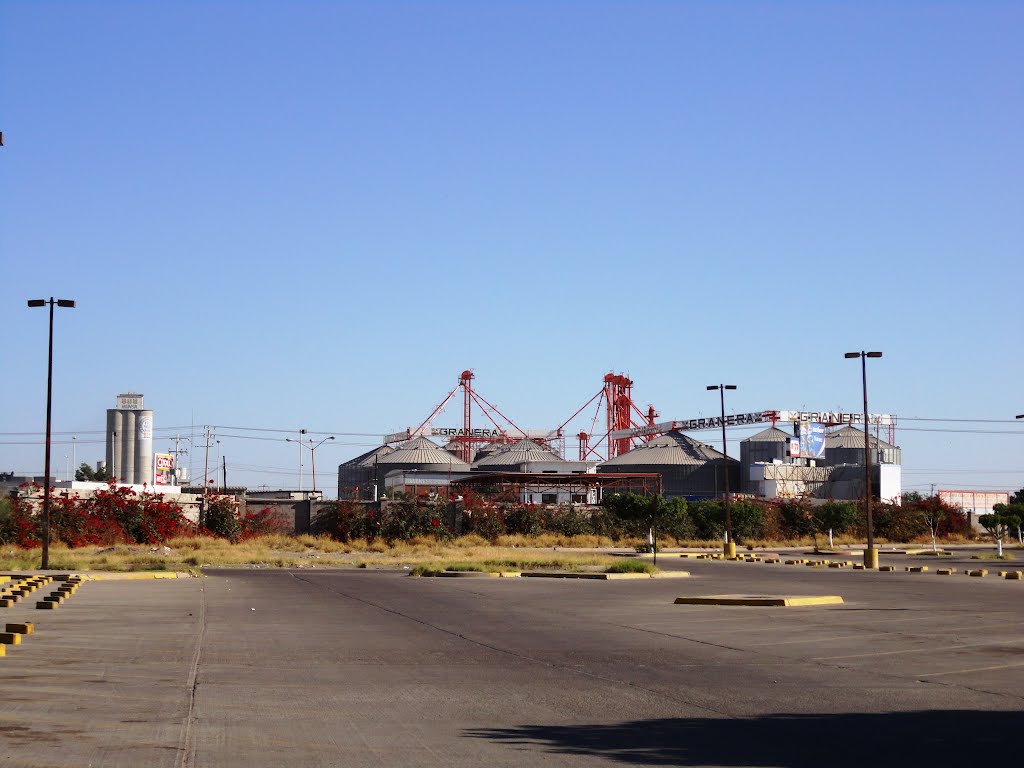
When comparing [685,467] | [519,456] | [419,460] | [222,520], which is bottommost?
[222,520]

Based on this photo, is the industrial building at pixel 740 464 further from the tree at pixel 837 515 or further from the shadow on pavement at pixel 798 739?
the shadow on pavement at pixel 798 739

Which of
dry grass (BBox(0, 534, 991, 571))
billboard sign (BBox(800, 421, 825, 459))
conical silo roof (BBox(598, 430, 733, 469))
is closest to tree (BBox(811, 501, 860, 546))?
dry grass (BBox(0, 534, 991, 571))

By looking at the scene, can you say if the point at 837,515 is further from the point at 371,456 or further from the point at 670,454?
the point at 371,456

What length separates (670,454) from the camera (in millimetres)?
141875

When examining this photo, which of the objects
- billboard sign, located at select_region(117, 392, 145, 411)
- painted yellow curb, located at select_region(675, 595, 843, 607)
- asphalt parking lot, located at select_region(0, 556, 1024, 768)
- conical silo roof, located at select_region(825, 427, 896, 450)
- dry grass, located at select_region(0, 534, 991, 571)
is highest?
billboard sign, located at select_region(117, 392, 145, 411)

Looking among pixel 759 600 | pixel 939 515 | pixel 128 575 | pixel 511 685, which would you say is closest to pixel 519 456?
pixel 939 515

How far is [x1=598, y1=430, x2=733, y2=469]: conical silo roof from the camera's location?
140625 millimetres

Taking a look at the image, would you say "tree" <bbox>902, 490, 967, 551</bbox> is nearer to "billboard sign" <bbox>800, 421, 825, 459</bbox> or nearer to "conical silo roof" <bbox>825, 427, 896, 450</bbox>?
"billboard sign" <bbox>800, 421, 825, 459</bbox>

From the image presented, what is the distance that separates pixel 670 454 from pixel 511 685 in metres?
131

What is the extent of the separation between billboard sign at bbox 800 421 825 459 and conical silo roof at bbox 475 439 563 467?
3797 cm

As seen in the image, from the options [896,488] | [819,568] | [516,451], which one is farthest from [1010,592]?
[516,451]

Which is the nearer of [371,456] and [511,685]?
[511,685]

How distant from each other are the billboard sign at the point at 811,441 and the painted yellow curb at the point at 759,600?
106 m

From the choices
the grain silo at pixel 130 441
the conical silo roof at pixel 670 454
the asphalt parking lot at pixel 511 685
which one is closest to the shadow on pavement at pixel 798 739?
the asphalt parking lot at pixel 511 685
